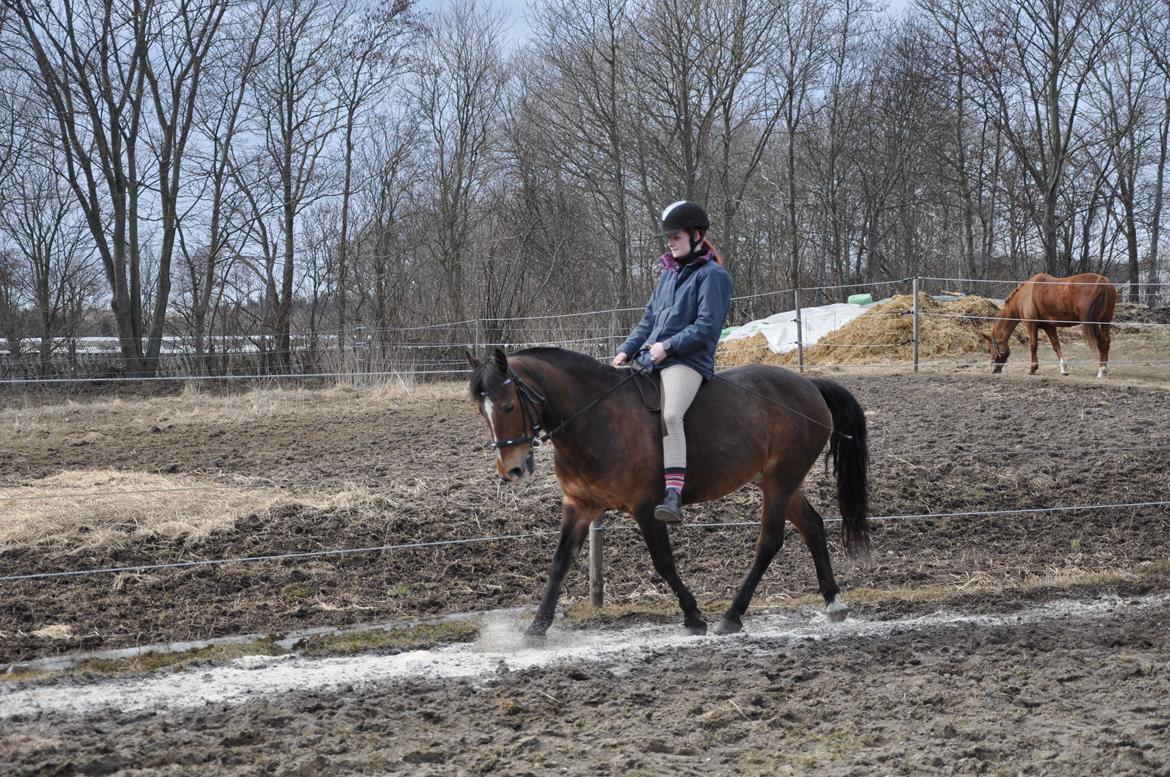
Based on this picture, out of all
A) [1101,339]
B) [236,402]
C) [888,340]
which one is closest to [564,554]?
[236,402]

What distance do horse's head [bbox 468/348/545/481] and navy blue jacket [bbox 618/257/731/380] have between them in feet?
2.86

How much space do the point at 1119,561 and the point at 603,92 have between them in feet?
75.4

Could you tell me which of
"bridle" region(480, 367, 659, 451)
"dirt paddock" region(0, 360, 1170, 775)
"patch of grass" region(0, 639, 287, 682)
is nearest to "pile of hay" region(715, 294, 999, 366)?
"dirt paddock" region(0, 360, 1170, 775)

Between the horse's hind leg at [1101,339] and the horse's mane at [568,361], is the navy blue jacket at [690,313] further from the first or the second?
the horse's hind leg at [1101,339]

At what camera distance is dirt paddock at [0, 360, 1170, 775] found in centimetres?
363

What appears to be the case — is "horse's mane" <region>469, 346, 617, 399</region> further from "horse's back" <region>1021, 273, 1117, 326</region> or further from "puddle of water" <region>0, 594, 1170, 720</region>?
"horse's back" <region>1021, 273, 1117, 326</region>

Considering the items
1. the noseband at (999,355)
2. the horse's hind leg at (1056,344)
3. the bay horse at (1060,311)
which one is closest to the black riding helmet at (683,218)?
the bay horse at (1060,311)

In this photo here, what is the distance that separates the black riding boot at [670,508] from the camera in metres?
5.22

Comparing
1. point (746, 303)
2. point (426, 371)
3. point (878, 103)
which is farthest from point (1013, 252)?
point (426, 371)

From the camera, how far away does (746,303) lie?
2912cm

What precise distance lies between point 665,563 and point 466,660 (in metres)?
1.18

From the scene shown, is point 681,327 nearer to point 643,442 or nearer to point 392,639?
point 643,442

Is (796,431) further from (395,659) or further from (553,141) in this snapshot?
(553,141)

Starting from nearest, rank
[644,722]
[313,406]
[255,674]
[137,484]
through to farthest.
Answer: [644,722], [255,674], [137,484], [313,406]
